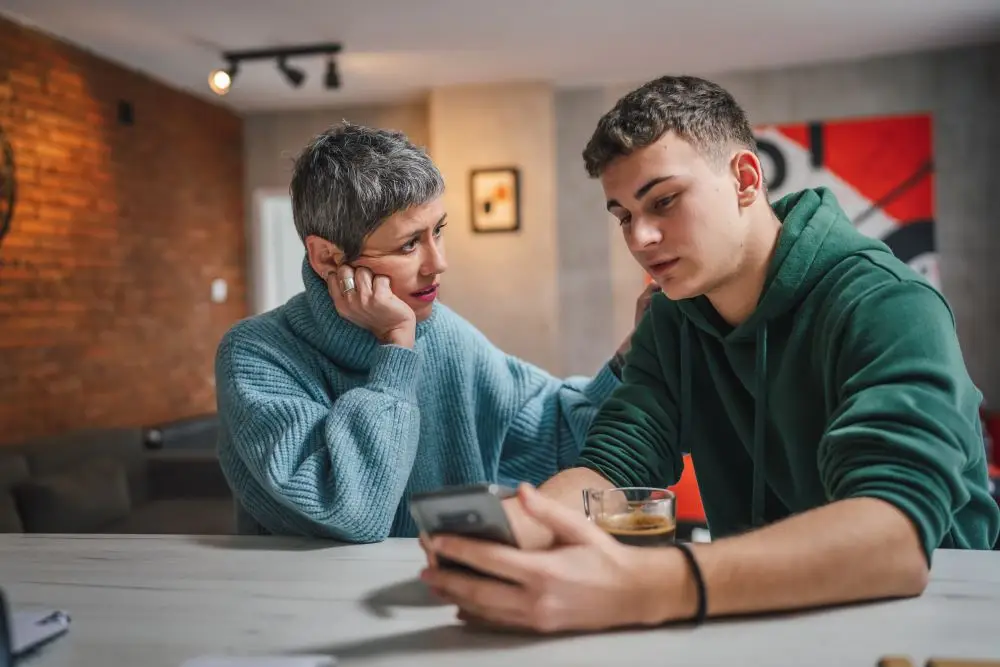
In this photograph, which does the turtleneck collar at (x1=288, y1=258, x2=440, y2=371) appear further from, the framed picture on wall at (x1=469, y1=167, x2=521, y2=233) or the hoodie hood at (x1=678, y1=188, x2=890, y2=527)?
the framed picture on wall at (x1=469, y1=167, x2=521, y2=233)

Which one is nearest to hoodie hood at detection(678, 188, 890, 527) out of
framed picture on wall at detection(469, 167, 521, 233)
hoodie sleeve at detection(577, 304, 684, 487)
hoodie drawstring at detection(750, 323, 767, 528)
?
hoodie drawstring at detection(750, 323, 767, 528)

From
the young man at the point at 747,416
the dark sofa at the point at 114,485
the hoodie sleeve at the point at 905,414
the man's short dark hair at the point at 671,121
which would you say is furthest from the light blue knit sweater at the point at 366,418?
the dark sofa at the point at 114,485

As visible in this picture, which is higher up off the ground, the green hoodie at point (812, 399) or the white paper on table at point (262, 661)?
the green hoodie at point (812, 399)

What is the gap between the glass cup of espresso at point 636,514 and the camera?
3.13 ft

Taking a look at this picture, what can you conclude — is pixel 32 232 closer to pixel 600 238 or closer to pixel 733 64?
pixel 600 238

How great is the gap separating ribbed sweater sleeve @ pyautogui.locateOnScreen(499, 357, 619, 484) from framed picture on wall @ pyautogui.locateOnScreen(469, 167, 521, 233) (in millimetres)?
4034

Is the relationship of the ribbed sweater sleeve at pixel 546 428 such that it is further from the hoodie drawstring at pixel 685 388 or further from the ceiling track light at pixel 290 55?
the ceiling track light at pixel 290 55

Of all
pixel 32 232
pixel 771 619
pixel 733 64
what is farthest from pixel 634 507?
pixel 733 64

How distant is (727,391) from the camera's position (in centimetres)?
135

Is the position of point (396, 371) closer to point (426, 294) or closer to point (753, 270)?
point (426, 294)

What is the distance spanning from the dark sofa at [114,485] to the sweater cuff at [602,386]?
6.37 feet

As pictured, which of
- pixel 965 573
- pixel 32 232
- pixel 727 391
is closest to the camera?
pixel 965 573

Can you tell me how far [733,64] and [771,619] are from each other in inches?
208

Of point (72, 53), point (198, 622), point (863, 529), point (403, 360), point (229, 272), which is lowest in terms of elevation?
point (198, 622)
